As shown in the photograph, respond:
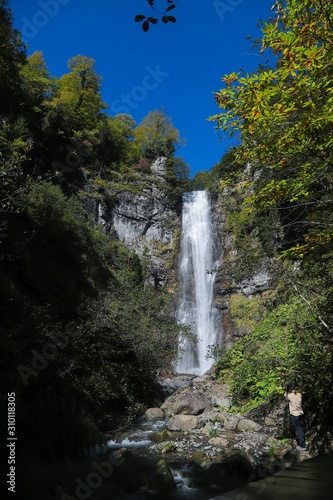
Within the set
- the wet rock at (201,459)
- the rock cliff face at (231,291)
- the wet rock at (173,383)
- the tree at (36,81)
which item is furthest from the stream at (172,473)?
the tree at (36,81)

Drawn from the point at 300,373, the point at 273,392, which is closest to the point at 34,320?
the point at 300,373

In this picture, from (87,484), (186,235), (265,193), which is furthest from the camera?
(186,235)

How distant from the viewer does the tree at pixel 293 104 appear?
3.68 metres

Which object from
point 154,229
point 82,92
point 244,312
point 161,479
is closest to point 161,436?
point 161,479

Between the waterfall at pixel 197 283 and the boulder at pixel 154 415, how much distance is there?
36.8ft

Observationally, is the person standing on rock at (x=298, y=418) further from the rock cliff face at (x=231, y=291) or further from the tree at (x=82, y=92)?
the tree at (x=82, y=92)

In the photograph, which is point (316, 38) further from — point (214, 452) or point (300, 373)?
point (214, 452)

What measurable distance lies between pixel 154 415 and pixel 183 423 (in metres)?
1.39

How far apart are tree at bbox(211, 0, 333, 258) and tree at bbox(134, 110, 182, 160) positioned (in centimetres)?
3355

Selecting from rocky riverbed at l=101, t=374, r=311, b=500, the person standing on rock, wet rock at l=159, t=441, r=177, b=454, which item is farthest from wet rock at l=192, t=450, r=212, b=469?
the person standing on rock

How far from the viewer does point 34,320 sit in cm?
755

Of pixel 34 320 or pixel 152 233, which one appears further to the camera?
pixel 152 233

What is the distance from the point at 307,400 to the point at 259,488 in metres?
5.97

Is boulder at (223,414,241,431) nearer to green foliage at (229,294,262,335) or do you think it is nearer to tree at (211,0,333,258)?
tree at (211,0,333,258)
